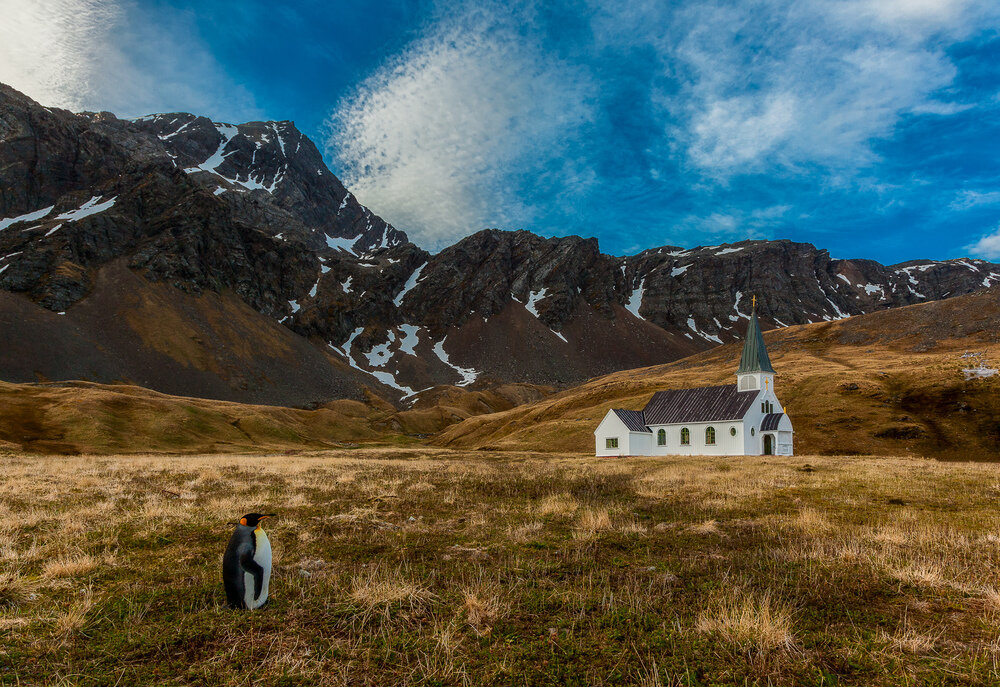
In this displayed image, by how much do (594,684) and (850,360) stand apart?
111 m

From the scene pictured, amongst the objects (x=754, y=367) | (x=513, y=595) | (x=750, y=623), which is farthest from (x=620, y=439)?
(x=750, y=623)

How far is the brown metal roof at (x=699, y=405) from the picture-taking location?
55.9 m

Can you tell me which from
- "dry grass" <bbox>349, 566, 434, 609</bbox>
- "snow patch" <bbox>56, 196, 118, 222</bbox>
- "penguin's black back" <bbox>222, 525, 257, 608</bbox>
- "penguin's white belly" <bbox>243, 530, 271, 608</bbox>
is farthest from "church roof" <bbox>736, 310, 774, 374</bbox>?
"snow patch" <bbox>56, 196, 118, 222</bbox>

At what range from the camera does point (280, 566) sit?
386 inches

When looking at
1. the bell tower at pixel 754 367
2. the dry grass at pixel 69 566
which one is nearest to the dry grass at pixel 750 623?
the dry grass at pixel 69 566

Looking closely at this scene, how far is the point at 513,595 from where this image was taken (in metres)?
8.02

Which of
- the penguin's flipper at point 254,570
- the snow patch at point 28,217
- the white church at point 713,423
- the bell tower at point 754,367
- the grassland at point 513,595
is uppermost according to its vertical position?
the snow patch at point 28,217

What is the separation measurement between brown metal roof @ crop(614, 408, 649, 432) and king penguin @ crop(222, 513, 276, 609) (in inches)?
2137

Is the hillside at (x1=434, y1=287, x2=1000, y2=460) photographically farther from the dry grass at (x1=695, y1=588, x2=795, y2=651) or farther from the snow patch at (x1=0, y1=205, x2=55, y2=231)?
the snow patch at (x1=0, y1=205, x2=55, y2=231)

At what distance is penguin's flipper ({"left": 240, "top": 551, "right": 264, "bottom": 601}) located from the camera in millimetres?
7379

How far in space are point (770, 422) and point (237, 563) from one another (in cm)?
5901

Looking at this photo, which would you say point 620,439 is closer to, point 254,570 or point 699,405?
point 699,405

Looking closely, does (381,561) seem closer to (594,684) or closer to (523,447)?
(594,684)

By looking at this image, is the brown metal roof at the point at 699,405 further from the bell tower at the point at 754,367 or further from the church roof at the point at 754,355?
the church roof at the point at 754,355
